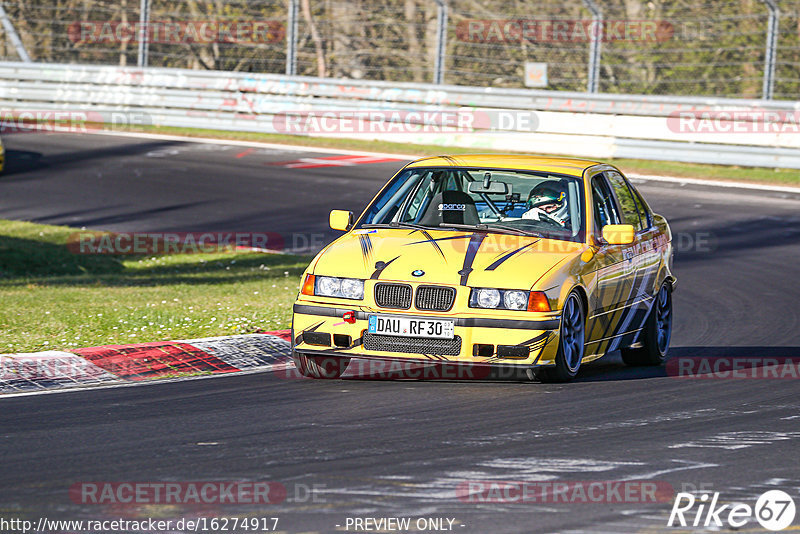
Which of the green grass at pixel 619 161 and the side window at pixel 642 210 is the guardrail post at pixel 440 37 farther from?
the side window at pixel 642 210

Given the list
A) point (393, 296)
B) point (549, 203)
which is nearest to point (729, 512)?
point (393, 296)

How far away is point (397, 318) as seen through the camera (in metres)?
8.04

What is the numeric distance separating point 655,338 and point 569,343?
174 centimetres

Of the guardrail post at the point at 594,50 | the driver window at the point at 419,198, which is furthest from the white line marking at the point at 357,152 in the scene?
the driver window at the point at 419,198

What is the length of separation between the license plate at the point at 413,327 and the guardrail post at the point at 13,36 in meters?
23.5

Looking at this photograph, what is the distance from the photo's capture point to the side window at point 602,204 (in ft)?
30.6

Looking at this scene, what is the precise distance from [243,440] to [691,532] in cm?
251

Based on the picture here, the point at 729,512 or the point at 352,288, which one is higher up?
the point at 352,288

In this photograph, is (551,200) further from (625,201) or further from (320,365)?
(320,365)

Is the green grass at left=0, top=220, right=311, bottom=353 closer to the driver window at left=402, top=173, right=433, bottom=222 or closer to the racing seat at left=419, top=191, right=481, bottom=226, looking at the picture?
the driver window at left=402, top=173, right=433, bottom=222

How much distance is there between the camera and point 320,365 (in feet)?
28.2

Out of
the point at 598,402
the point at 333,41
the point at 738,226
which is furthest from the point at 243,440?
the point at 333,41

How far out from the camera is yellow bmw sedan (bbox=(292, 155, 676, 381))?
800 centimetres

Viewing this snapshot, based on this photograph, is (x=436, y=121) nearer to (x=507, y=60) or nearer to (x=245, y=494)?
(x=507, y=60)
